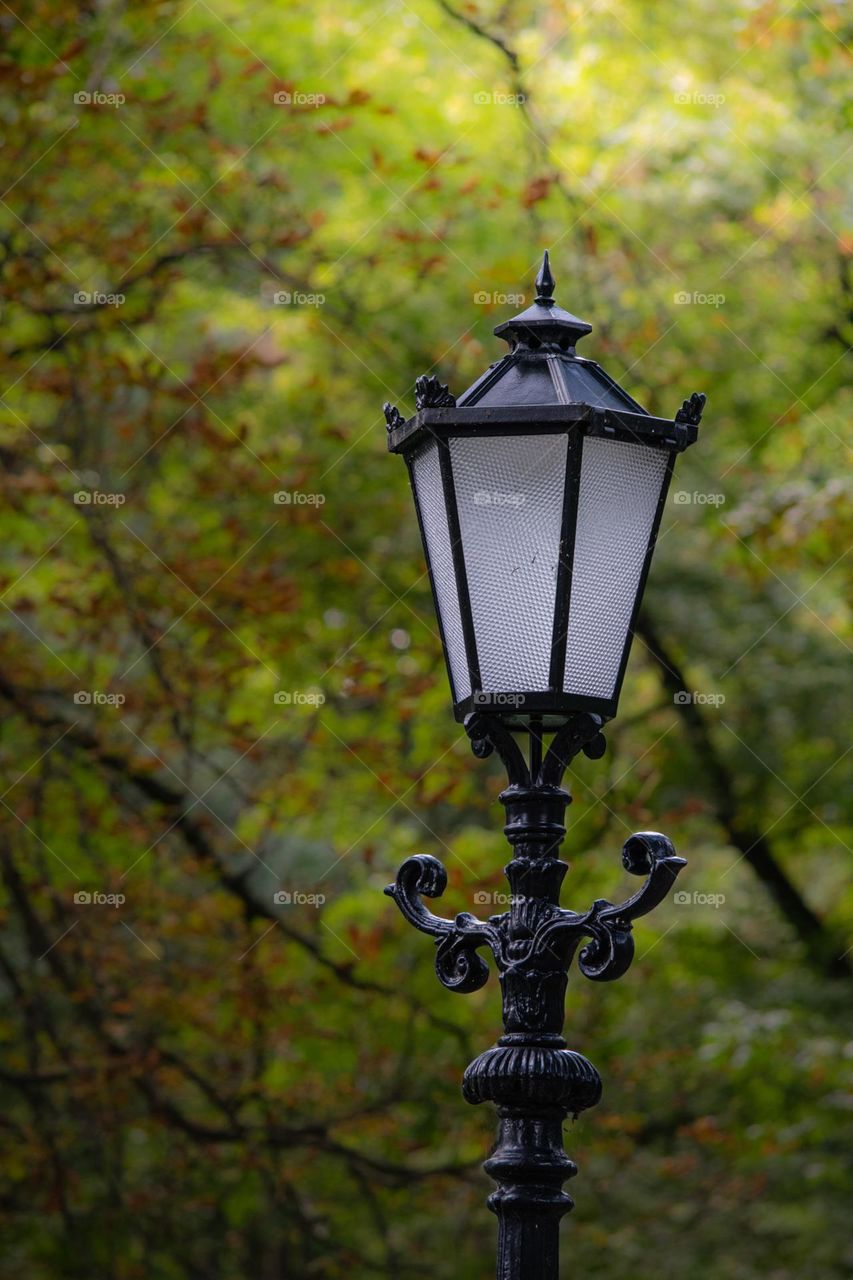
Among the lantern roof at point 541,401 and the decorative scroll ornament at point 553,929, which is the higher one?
the lantern roof at point 541,401

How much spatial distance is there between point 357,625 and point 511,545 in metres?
6.52

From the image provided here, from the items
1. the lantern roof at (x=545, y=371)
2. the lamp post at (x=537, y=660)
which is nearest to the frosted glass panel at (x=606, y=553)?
the lamp post at (x=537, y=660)

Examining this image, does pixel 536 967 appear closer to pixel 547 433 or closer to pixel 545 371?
pixel 547 433

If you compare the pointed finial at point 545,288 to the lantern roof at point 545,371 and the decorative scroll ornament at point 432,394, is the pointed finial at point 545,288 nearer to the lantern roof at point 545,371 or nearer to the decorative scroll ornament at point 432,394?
the lantern roof at point 545,371

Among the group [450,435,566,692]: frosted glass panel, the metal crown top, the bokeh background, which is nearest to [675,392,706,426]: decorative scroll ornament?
the metal crown top

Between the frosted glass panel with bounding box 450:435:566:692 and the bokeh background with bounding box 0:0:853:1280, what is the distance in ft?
17.5

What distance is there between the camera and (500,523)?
3.01 m

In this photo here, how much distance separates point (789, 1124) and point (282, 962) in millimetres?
3868

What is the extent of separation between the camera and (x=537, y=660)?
2.98m

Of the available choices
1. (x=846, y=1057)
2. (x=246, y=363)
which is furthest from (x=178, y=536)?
(x=846, y=1057)

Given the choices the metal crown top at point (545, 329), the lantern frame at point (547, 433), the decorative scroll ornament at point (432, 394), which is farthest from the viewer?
the metal crown top at point (545, 329)

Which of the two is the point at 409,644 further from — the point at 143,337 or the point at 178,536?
the point at 143,337

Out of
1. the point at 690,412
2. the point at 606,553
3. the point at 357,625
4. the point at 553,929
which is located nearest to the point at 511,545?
the point at 606,553

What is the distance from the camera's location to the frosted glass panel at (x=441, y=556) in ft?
10.2
